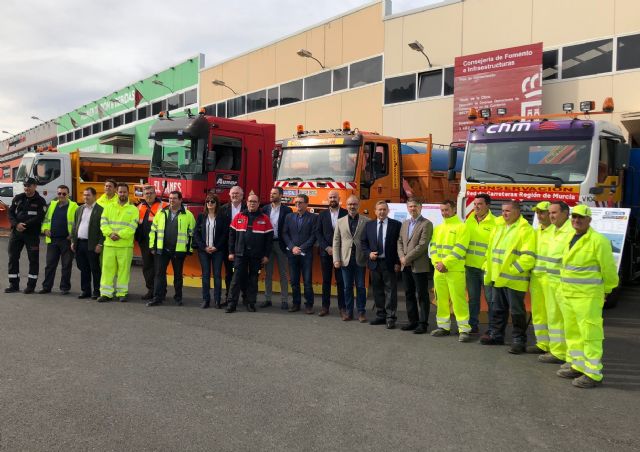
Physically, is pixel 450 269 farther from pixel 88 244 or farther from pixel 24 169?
pixel 24 169

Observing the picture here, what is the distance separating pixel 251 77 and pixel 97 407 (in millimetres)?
25310

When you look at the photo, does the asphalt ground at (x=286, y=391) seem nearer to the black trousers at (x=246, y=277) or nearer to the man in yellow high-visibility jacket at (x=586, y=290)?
the man in yellow high-visibility jacket at (x=586, y=290)

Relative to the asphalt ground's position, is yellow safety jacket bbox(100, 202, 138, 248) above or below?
above

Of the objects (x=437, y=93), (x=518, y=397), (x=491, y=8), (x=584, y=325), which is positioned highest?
(x=491, y=8)

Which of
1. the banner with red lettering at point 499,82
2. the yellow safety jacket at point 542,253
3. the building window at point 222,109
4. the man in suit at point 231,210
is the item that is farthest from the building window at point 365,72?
the yellow safety jacket at point 542,253

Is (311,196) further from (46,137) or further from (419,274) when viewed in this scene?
(46,137)

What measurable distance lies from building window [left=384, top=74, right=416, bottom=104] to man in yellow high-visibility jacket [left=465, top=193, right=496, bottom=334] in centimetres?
1320

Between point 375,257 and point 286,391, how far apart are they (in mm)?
3177

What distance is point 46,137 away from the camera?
62.8 meters

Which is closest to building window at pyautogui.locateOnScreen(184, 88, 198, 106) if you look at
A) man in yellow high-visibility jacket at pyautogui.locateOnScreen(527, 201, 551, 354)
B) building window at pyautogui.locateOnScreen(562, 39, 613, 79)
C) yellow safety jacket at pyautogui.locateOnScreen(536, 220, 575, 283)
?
building window at pyautogui.locateOnScreen(562, 39, 613, 79)

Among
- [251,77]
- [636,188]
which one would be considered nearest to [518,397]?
[636,188]

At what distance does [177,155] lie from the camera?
11.6 meters

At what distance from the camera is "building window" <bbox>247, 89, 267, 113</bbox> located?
88.3 ft

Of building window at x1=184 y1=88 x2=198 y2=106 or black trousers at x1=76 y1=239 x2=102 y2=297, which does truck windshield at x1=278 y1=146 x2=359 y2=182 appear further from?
building window at x1=184 y1=88 x2=198 y2=106
